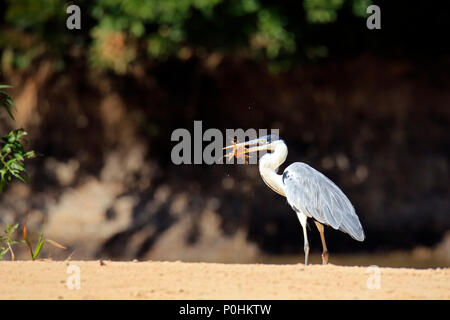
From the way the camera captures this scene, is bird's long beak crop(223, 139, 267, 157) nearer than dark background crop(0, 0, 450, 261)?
Yes

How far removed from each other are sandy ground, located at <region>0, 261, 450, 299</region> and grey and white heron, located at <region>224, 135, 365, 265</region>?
68cm

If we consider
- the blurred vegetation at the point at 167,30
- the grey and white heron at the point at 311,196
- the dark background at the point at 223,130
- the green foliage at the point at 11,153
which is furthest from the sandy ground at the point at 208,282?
the dark background at the point at 223,130

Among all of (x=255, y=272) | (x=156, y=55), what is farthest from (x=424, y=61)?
(x=255, y=272)

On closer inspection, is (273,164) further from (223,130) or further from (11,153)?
(223,130)

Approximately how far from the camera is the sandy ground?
18.2 ft

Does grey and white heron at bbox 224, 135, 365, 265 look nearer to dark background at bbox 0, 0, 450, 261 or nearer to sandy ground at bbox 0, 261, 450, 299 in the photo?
sandy ground at bbox 0, 261, 450, 299

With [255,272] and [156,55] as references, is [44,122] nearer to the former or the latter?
[156,55]

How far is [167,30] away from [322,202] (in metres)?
5.07

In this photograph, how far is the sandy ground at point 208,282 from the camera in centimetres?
554

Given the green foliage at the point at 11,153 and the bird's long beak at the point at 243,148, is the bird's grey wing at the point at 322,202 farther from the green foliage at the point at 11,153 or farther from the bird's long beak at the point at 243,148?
the green foliage at the point at 11,153

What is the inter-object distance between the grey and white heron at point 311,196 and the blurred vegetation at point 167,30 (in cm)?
349

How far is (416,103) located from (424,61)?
0.79m

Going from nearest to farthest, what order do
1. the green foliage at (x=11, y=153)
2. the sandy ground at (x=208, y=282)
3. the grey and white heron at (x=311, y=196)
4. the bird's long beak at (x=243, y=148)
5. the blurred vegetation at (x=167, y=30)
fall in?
the sandy ground at (x=208, y=282) < the grey and white heron at (x=311, y=196) < the green foliage at (x=11, y=153) < the bird's long beak at (x=243, y=148) < the blurred vegetation at (x=167, y=30)

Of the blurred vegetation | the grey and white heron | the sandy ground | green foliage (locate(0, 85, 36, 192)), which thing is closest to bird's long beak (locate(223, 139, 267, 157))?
the grey and white heron
